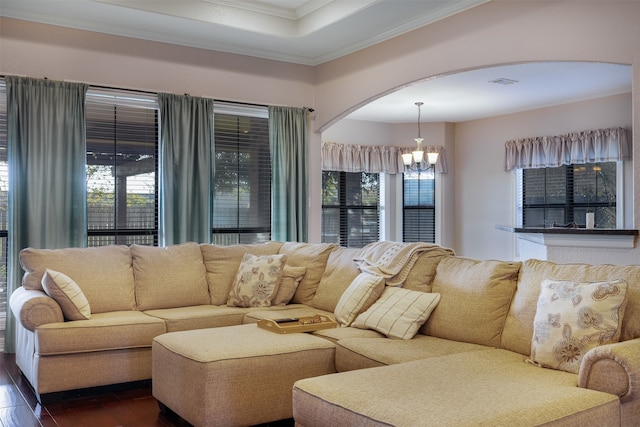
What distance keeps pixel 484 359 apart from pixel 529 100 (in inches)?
233

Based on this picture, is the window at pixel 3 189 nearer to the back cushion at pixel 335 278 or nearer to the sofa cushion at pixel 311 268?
the sofa cushion at pixel 311 268

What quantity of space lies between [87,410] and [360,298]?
1.73m

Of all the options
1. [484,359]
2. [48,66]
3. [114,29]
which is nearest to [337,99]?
[114,29]

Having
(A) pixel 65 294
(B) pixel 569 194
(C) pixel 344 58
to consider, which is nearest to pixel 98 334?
(A) pixel 65 294

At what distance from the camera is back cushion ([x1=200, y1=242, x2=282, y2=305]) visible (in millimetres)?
4746

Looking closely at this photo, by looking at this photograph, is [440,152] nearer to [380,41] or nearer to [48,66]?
[380,41]

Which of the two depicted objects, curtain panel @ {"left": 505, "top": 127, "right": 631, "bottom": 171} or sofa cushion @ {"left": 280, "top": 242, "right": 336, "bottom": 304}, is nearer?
sofa cushion @ {"left": 280, "top": 242, "right": 336, "bottom": 304}

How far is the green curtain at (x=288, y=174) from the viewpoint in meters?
6.22

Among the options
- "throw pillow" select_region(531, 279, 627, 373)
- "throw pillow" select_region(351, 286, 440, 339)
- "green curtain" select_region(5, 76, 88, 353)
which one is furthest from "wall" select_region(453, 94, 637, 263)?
"green curtain" select_region(5, 76, 88, 353)

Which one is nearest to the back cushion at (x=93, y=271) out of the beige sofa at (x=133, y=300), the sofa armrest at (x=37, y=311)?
the beige sofa at (x=133, y=300)

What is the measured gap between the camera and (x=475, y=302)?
10.8ft

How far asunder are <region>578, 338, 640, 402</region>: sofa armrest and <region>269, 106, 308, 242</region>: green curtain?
4.09 meters

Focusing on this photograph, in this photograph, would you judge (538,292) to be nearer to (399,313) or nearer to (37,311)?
(399,313)

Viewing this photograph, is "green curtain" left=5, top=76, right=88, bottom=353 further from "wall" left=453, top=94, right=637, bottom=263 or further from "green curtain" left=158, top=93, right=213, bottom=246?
"wall" left=453, top=94, right=637, bottom=263
